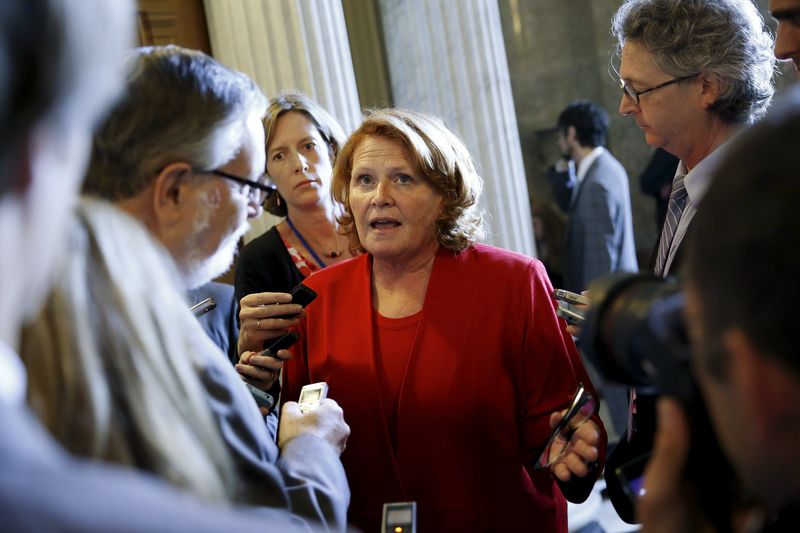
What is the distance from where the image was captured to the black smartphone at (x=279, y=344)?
2379 mm

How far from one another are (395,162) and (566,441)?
0.97 meters

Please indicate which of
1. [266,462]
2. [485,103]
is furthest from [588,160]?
[266,462]

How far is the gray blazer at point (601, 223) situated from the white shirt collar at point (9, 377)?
4.50m

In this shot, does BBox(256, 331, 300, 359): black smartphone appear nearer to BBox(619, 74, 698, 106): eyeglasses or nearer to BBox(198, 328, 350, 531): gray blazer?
BBox(198, 328, 350, 531): gray blazer

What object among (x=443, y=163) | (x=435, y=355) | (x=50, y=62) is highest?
(x=50, y=62)

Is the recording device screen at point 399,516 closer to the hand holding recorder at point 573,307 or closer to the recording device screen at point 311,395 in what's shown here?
the recording device screen at point 311,395

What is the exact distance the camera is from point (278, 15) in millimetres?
4262

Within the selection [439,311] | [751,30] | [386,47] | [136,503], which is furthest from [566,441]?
[386,47]

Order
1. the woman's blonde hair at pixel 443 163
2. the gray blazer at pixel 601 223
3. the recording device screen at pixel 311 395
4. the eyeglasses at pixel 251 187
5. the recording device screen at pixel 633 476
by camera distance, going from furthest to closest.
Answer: the gray blazer at pixel 601 223
the woman's blonde hair at pixel 443 163
the recording device screen at pixel 311 395
the eyeglasses at pixel 251 187
the recording device screen at pixel 633 476

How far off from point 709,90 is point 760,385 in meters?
1.61

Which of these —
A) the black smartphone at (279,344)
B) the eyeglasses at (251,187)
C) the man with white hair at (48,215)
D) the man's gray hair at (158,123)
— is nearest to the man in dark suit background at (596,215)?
the black smartphone at (279,344)

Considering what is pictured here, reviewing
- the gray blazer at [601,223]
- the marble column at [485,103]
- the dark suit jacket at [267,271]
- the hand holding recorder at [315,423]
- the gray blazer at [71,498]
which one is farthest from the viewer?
the gray blazer at [601,223]

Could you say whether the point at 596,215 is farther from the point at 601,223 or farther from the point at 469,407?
the point at 469,407

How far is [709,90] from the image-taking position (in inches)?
88.6
